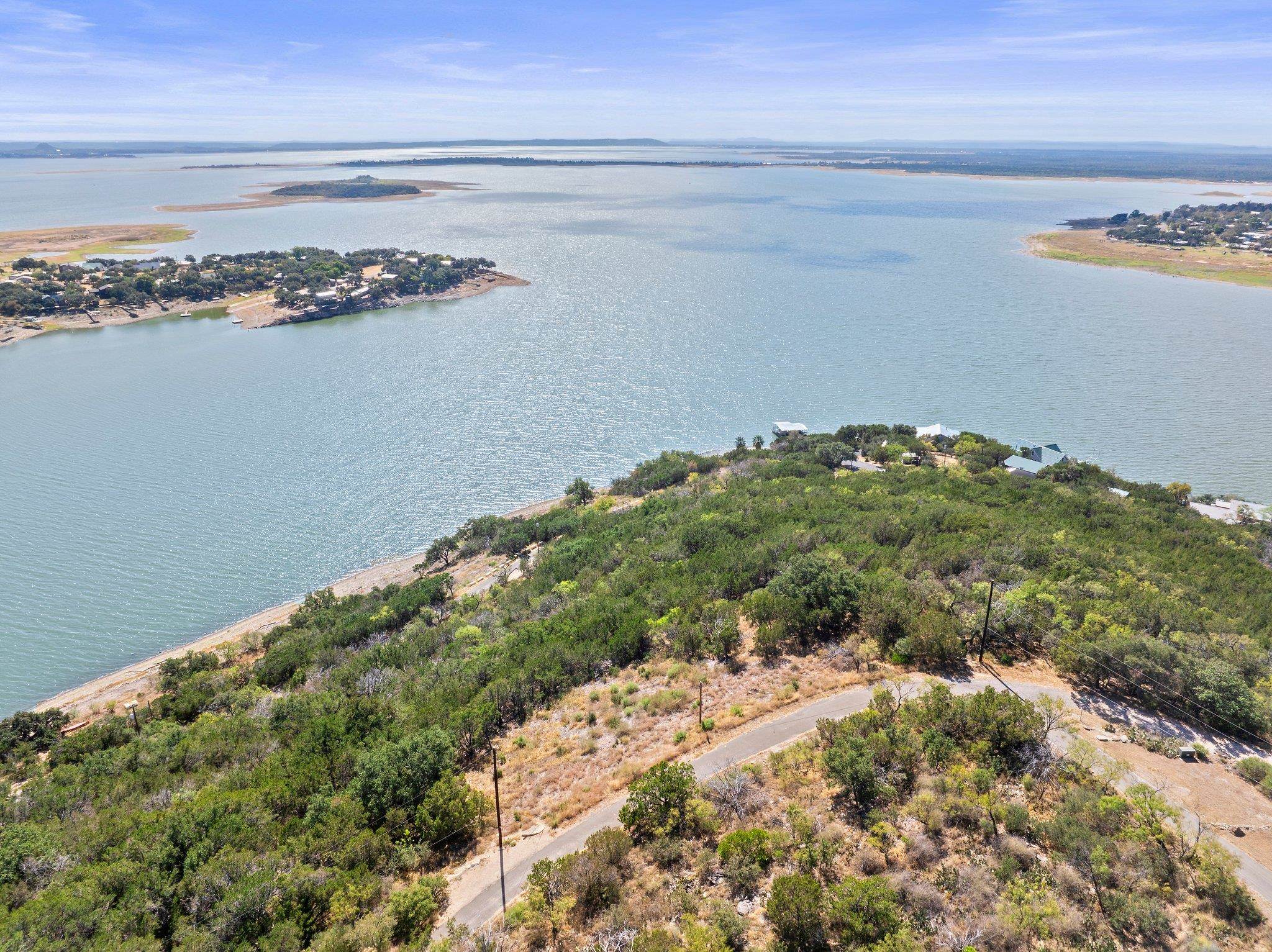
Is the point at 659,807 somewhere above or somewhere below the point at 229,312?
below

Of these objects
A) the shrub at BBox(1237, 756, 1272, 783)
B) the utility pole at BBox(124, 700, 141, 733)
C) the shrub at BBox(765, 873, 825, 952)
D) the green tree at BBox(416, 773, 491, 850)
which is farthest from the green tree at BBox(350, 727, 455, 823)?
the shrub at BBox(1237, 756, 1272, 783)

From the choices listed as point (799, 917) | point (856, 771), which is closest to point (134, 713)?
point (799, 917)

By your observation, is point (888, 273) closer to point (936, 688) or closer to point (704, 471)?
point (704, 471)

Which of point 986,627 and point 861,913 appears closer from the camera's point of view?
point 861,913

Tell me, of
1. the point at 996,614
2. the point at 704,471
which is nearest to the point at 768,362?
the point at 704,471

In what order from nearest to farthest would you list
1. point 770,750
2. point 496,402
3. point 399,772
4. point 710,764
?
point 399,772
point 710,764
point 770,750
point 496,402

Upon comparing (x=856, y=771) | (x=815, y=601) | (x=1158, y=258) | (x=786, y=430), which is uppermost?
(x=1158, y=258)

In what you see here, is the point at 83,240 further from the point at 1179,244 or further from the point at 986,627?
the point at 1179,244

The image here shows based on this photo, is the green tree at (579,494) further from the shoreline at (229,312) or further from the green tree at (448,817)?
the shoreline at (229,312)
